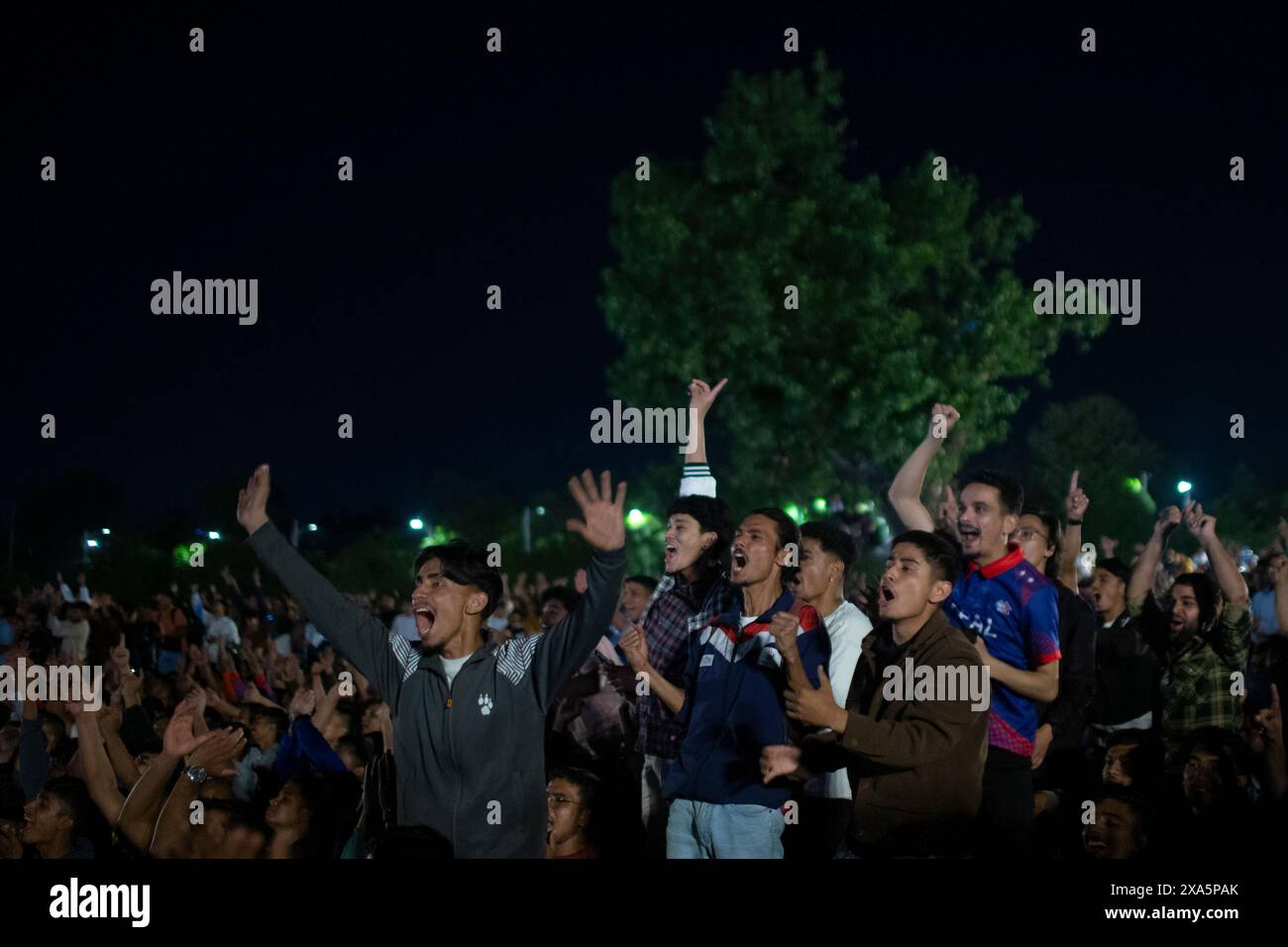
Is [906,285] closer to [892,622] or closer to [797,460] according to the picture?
[797,460]

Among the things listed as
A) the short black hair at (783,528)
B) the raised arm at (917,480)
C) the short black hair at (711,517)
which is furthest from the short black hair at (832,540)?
the raised arm at (917,480)

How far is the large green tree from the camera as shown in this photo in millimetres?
21688

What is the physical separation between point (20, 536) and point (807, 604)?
182 ft

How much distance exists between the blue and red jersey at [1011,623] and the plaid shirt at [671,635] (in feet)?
3.15

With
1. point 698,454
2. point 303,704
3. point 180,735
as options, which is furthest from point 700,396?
point 180,735

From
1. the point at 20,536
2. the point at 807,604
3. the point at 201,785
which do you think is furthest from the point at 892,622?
the point at 20,536

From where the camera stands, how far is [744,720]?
5012 mm

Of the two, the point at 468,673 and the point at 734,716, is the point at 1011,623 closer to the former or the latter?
the point at 734,716

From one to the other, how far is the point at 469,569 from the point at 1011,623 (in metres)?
2.03

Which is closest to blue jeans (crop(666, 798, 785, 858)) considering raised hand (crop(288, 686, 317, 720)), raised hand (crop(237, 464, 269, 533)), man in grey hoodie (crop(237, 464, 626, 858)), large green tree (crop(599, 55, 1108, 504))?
man in grey hoodie (crop(237, 464, 626, 858))

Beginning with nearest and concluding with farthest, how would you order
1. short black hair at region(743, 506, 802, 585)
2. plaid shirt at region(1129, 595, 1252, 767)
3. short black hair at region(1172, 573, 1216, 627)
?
short black hair at region(743, 506, 802, 585)
plaid shirt at region(1129, 595, 1252, 767)
short black hair at region(1172, 573, 1216, 627)

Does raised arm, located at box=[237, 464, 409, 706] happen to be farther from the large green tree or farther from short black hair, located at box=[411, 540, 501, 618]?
the large green tree

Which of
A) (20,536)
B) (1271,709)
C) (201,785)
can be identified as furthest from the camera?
(20,536)

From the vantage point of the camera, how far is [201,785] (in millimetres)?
5836
